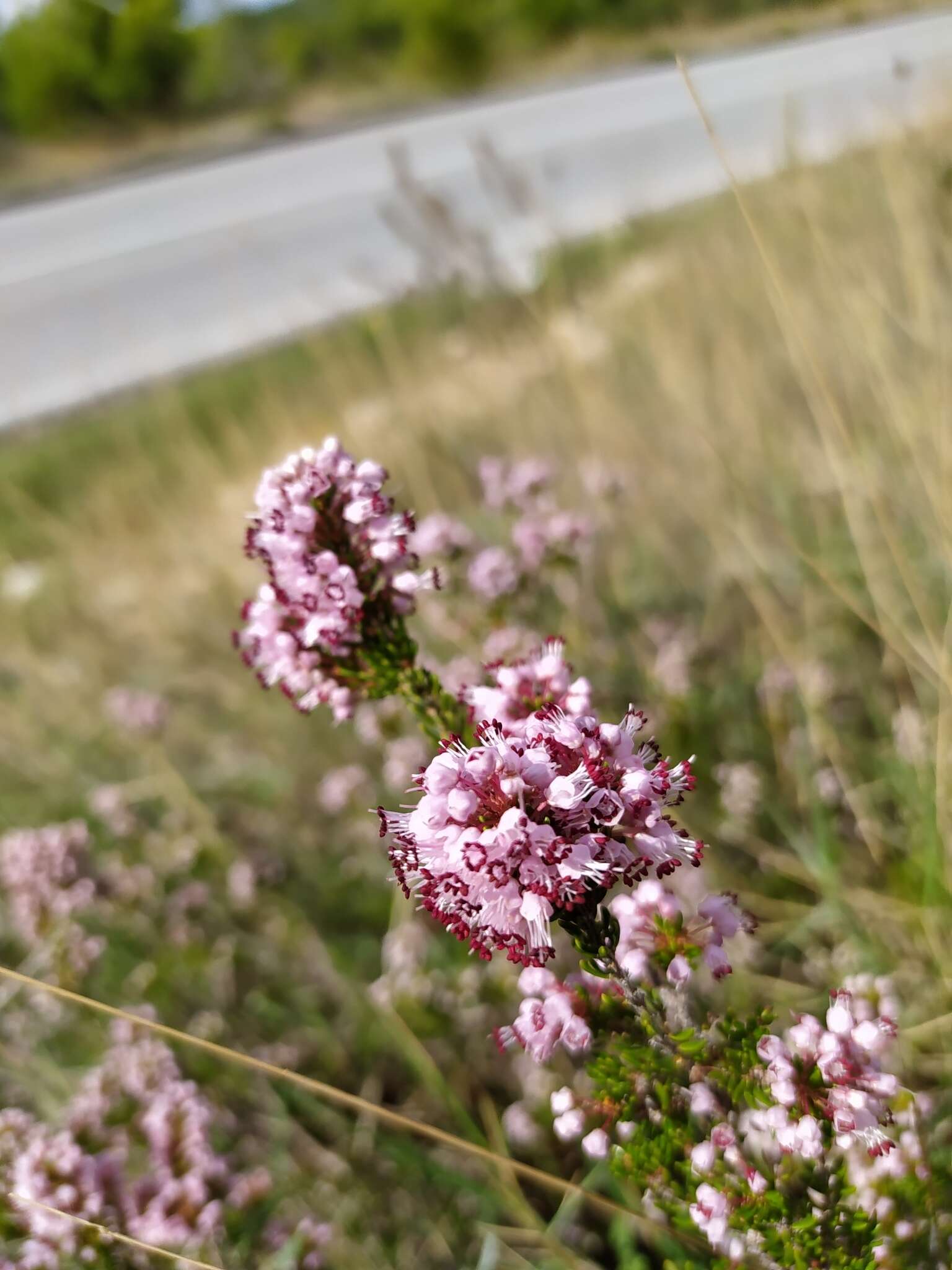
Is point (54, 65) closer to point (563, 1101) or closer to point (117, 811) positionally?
point (117, 811)

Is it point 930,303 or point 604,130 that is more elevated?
point 604,130

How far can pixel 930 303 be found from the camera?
3.05 metres

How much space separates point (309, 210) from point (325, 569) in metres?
16.7

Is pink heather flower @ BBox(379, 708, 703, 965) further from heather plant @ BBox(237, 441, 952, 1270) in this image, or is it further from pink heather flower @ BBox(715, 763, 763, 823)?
pink heather flower @ BBox(715, 763, 763, 823)

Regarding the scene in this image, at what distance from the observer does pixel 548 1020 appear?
1.24m

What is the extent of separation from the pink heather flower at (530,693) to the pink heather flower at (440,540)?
1352 mm

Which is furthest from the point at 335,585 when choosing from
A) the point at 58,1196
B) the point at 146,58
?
the point at 146,58

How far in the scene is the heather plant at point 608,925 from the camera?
1052 millimetres

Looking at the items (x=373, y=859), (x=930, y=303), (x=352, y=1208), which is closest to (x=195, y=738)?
(x=373, y=859)

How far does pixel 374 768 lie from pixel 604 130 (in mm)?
15486

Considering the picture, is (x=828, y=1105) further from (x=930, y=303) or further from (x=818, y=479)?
(x=818, y=479)

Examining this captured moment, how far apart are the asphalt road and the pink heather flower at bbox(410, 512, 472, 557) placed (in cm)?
400

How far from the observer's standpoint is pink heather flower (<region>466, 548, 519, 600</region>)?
2660 millimetres

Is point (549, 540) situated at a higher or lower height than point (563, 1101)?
higher
